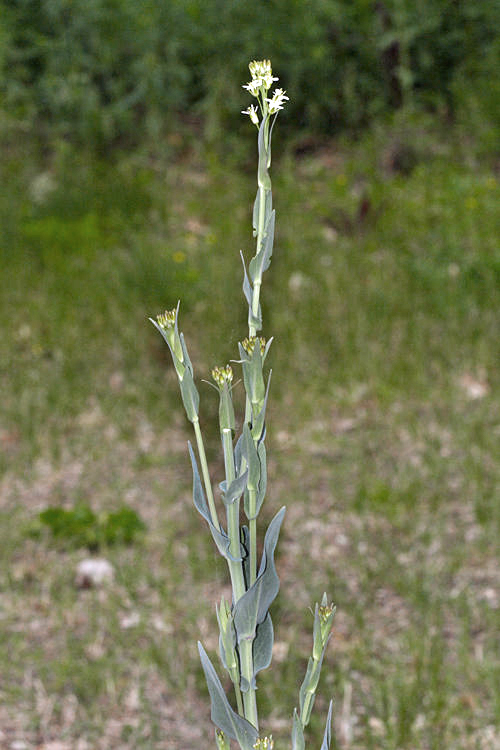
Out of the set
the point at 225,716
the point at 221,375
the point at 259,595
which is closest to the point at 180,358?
the point at 221,375

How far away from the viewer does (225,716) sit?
3.51ft

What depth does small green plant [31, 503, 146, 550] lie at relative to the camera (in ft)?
10.1

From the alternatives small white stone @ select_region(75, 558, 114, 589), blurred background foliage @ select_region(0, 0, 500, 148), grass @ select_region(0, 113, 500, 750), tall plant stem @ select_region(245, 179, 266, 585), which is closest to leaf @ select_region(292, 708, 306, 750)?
tall plant stem @ select_region(245, 179, 266, 585)

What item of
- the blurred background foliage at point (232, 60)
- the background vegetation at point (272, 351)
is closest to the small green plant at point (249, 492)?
the background vegetation at point (272, 351)

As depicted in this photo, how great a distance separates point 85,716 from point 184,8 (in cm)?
474

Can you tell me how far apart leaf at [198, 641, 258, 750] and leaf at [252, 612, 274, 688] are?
58mm

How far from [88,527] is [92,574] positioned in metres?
0.20

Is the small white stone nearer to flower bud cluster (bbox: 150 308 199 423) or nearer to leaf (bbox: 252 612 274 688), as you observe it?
leaf (bbox: 252 612 274 688)

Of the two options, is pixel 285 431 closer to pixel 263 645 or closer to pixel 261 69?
pixel 263 645

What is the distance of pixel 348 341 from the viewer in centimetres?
402

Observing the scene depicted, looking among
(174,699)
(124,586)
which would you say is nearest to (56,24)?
(124,586)

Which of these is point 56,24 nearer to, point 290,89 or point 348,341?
point 290,89

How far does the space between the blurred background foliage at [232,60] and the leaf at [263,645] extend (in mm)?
5035

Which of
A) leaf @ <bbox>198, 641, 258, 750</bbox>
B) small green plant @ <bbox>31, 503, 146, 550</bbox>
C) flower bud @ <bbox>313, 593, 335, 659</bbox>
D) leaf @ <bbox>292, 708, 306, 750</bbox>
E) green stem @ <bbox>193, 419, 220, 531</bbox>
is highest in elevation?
small green plant @ <bbox>31, 503, 146, 550</bbox>
